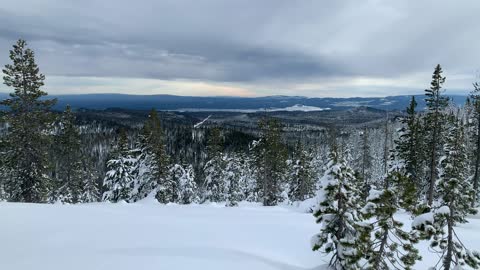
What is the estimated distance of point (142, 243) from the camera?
10297mm

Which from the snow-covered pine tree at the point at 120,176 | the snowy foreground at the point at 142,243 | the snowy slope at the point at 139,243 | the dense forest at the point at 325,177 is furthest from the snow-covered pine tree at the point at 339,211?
the snow-covered pine tree at the point at 120,176

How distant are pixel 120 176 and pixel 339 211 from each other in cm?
3266

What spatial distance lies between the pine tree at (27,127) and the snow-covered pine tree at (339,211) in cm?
2294

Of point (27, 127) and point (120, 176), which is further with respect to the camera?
point (120, 176)

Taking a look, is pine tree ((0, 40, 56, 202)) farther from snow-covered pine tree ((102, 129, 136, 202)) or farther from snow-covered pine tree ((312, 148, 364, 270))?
snow-covered pine tree ((312, 148, 364, 270))

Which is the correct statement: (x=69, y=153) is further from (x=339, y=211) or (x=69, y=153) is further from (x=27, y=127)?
(x=339, y=211)

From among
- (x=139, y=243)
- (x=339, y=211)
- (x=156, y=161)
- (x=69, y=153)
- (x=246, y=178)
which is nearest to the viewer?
(x=339, y=211)

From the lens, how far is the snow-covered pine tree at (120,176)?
120 ft

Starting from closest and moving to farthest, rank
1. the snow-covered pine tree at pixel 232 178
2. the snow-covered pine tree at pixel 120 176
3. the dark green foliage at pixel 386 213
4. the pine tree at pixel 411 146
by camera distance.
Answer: the dark green foliage at pixel 386 213, the pine tree at pixel 411 146, the snow-covered pine tree at pixel 120 176, the snow-covered pine tree at pixel 232 178

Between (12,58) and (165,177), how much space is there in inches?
664

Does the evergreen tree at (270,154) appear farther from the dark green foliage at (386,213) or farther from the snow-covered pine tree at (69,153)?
the dark green foliage at (386,213)

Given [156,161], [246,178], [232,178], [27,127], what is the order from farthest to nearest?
[246,178]
[232,178]
[156,161]
[27,127]

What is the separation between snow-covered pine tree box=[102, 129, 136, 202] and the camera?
1442 inches

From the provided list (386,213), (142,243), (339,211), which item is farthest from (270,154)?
(386,213)
